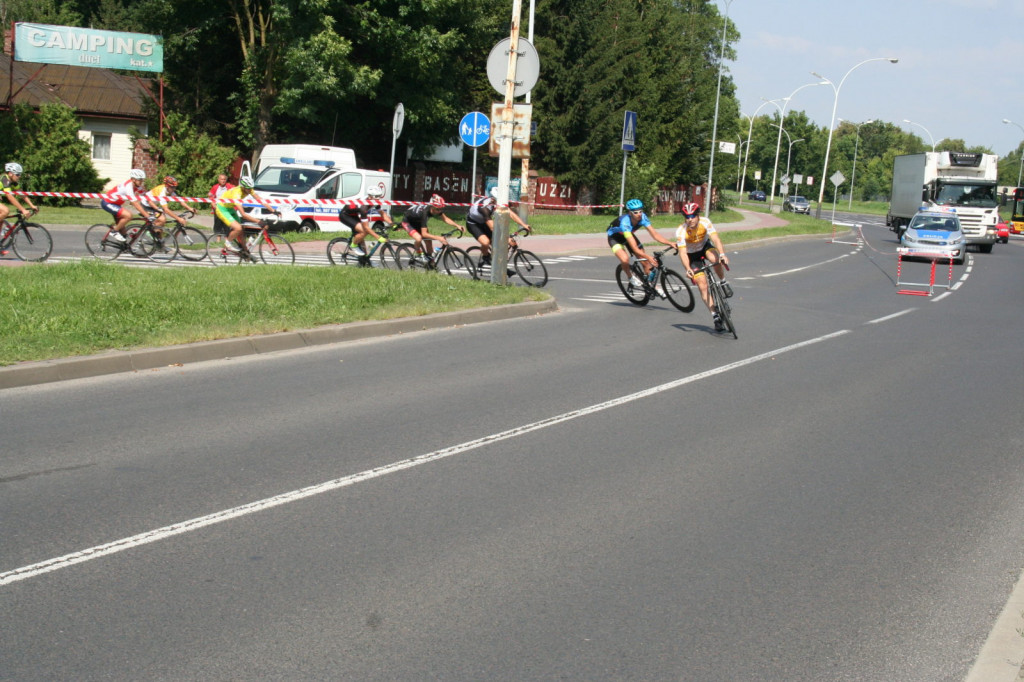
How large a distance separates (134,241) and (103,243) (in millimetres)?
531

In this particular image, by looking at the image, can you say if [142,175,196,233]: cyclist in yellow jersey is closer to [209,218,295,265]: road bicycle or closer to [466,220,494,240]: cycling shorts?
[209,218,295,265]: road bicycle

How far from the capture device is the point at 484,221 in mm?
17266

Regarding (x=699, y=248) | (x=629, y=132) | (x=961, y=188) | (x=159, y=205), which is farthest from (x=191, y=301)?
(x=961, y=188)

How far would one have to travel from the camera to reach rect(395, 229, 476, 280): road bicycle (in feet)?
59.1

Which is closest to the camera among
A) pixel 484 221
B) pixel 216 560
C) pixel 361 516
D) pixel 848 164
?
pixel 216 560

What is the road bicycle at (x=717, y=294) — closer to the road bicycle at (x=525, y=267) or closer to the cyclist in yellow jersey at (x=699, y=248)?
the cyclist in yellow jersey at (x=699, y=248)

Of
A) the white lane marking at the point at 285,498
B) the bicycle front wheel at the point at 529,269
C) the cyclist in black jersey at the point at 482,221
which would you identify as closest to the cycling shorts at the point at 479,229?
the cyclist in black jersey at the point at 482,221

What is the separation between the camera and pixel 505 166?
1516 centimetres

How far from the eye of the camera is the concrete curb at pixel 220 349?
8734 millimetres

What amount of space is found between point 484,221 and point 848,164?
125101 mm

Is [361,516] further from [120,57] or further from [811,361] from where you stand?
[120,57]

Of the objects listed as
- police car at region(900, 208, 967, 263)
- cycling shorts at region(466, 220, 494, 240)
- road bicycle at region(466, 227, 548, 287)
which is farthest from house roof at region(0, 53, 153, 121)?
police car at region(900, 208, 967, 263)

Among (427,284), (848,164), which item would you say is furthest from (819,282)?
(848,164)

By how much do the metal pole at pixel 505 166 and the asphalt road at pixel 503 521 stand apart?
5066 mm
